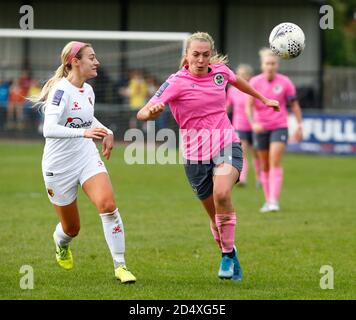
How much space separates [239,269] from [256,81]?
20.5ft

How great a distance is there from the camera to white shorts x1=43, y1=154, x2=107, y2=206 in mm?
8438

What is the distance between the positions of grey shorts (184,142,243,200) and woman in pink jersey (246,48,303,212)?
5.37 meters

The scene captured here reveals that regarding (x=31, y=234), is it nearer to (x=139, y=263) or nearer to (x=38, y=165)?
(x=139, y=263)

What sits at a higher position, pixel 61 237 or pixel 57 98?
pixel 57 98

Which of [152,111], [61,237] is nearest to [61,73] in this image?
[152,111]

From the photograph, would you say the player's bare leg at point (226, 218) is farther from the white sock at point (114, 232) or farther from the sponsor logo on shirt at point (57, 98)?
the sponsor logo on shirt at point (57, 98)

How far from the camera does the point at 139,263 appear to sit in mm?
9594

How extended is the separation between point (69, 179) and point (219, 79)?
1607mm

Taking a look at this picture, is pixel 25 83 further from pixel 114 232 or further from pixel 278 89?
pixel 114 232

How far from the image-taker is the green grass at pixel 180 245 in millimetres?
8133

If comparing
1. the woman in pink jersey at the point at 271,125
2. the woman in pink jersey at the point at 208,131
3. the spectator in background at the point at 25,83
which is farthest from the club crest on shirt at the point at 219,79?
the spectator in background at the point at 25,83

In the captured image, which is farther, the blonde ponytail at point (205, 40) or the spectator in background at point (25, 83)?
the spectator in background at point (25, 83)

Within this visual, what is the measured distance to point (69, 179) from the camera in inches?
334
